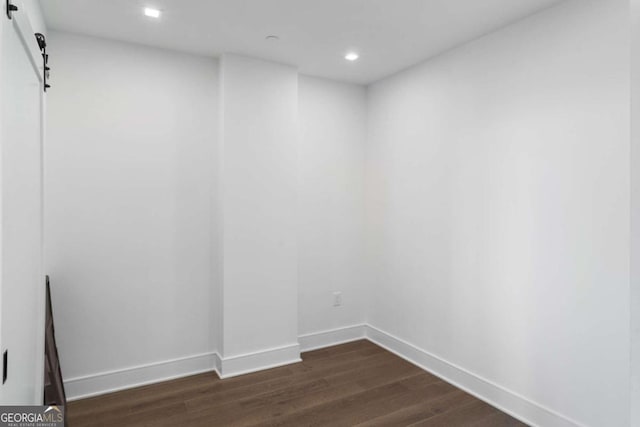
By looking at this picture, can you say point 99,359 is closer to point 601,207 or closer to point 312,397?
point 312,397

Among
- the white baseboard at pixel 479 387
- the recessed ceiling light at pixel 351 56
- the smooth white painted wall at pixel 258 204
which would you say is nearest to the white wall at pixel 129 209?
the smooth white painted wall at pixel 258 204

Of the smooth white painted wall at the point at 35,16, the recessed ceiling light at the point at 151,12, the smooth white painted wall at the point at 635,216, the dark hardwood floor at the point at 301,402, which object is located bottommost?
the dark hardwood floor at the point at 301,402

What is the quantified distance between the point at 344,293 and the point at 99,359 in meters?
2.24

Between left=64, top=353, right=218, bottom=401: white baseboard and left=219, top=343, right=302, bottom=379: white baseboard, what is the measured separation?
186 mm

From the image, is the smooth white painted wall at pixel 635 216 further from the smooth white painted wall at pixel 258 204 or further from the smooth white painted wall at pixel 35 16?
the smooth white painted wall at pixel 258 204

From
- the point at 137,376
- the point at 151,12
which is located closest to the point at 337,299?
the point at 137,376

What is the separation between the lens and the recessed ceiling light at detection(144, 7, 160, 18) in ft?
8.02

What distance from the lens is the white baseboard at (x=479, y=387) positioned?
2410 millimetres

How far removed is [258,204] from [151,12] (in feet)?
5.22

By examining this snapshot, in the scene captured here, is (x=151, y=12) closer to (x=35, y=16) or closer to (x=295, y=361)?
(x=35, y=16)

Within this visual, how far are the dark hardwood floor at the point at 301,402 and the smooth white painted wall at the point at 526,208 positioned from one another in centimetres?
38

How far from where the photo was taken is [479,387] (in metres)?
2.84

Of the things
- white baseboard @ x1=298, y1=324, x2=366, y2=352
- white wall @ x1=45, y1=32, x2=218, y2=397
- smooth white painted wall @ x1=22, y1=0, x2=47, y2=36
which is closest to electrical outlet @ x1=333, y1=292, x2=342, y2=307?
white baseboard @ x1=298, y1=324, x2=366, y2=352

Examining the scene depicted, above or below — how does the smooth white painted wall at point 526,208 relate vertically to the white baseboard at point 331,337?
above
